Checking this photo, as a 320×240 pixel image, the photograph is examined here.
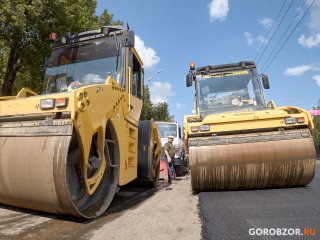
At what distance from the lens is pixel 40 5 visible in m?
11.5

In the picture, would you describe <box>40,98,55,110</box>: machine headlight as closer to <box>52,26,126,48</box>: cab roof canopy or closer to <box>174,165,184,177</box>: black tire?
<box>52,26,126,48</box>: cab roof canopy

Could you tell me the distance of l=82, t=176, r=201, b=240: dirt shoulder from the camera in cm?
303

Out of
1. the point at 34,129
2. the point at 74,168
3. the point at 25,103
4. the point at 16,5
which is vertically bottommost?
the point at 74,168

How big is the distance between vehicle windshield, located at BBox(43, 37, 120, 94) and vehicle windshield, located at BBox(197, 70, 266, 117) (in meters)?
2.30

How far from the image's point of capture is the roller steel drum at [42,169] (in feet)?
10.3

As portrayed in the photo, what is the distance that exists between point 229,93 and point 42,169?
456 centimetres

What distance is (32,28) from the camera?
11867mm

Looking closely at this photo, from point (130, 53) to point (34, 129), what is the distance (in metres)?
2.38

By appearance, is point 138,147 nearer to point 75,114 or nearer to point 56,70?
point 56,70

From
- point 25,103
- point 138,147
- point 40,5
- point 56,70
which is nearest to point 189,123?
point 138,147

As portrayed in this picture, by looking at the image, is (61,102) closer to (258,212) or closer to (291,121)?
(258,212)

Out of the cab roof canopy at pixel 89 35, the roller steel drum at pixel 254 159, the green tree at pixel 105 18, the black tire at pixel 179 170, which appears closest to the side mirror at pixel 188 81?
the roller steel drum at pixel 254 159

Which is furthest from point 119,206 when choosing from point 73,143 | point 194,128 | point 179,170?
point 179,170

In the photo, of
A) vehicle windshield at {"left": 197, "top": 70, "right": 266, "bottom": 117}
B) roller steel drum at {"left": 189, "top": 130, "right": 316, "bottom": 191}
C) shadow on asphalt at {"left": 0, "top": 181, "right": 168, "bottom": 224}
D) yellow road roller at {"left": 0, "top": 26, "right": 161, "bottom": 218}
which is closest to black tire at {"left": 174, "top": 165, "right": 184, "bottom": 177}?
shadow on asphalt at {"left": 0, "top": 181, "right": 168, "bottom": 224}
